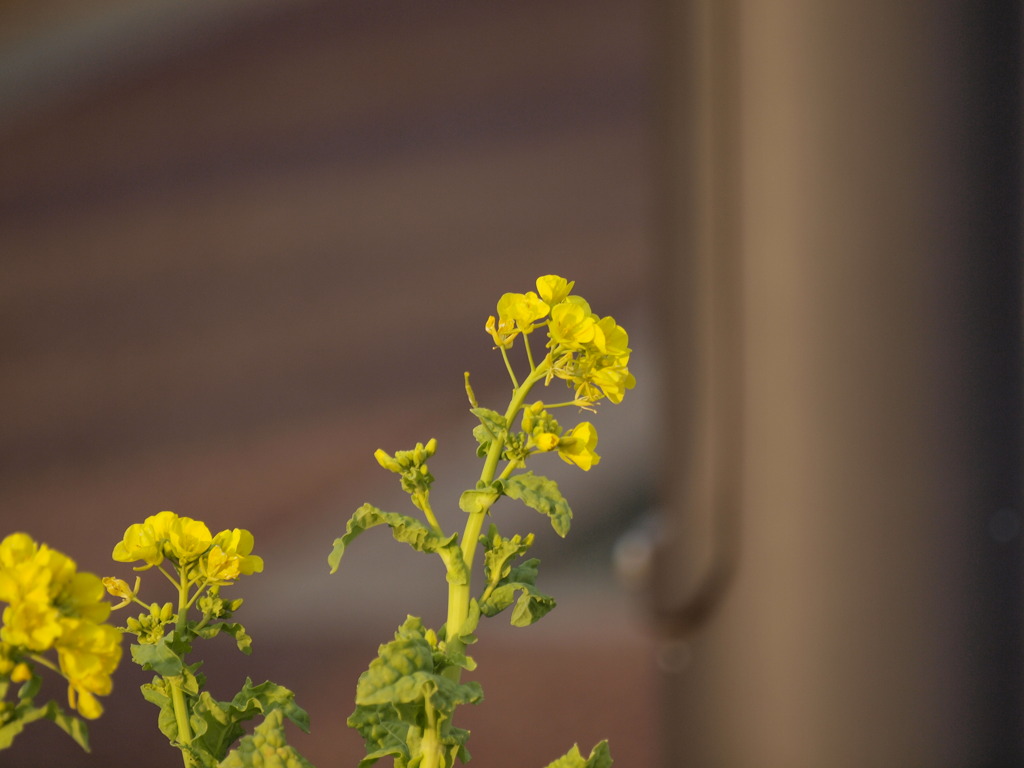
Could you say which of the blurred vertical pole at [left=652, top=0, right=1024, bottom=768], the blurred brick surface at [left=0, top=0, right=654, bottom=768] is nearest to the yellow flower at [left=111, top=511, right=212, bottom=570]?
the blurred vertical pole at [left=652, top=0, right=1024, bottom=768]

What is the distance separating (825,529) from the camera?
24.8 inches

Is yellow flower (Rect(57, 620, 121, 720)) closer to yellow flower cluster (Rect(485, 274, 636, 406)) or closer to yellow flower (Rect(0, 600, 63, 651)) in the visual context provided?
yellow flower (Rect(0, 600, 63, 651))

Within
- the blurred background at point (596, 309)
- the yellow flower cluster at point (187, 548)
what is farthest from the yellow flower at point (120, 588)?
the blurred background at point (596, 309)

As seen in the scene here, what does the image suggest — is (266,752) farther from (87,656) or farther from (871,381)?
(871,381)

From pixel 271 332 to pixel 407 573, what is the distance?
595mm

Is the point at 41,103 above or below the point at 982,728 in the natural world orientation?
above

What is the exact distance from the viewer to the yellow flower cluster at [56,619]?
0.24 m

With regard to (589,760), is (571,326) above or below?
above

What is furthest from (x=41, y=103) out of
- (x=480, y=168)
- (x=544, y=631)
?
(x=544, y=631)

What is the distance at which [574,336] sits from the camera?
11.8 inches

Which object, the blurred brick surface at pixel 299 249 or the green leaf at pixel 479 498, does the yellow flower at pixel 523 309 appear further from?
the blurred brick surface at pixel 299 249

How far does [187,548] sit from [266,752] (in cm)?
7

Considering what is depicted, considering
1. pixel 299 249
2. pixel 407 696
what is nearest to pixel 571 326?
pixel 407 696

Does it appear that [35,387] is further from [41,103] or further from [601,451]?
[601,451]
